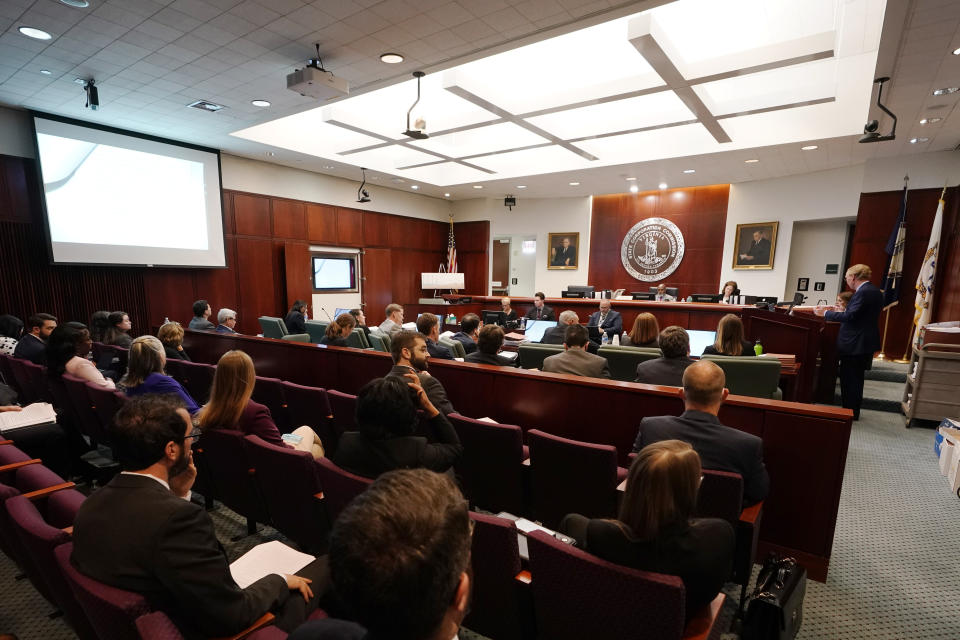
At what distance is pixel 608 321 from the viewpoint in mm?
6477

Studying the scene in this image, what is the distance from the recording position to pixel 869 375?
6.44 meters

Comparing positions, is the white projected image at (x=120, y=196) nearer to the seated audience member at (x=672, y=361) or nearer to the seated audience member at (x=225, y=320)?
the seated audience member at (x=225, y=320)

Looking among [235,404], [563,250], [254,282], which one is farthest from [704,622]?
[563,250]

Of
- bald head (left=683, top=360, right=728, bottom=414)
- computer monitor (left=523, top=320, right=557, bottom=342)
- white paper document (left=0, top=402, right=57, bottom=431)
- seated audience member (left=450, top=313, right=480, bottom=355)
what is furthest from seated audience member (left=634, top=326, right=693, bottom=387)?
white paper document (left=0, top=402, right=57, bottom=431)

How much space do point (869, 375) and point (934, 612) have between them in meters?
5.83

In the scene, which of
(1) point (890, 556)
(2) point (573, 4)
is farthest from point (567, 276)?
(1) point (890, 556)

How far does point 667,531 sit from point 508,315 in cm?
670

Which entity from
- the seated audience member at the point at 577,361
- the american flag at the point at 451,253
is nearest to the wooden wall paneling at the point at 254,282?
the american flag at the point at 451,253

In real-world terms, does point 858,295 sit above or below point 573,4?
below

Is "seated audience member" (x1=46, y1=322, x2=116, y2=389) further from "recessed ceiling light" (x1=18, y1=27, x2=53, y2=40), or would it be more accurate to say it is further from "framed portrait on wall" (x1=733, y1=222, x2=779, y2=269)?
"framed portrait on wall" (x1=733, y1=222, x2=779, y2=269)

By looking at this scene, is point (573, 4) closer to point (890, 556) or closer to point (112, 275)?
point (890, 556)

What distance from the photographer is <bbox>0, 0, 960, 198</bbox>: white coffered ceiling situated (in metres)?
3.27

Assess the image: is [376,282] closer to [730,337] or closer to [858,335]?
[730,337]

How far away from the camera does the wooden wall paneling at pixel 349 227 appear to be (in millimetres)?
9508
